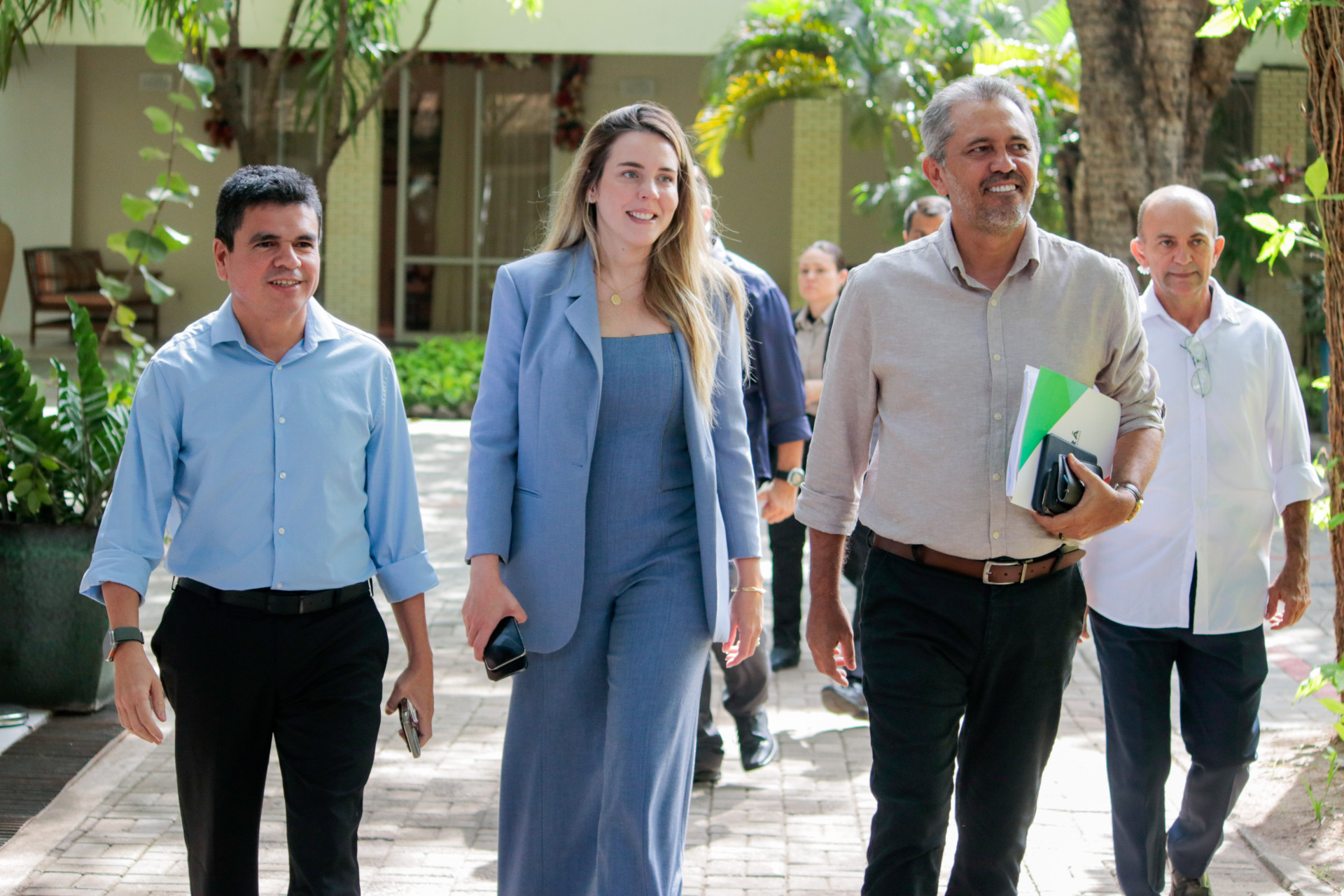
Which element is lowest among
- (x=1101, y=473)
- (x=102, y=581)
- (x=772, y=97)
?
(x=102, y=581)

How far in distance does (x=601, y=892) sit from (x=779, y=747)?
2.44 meters

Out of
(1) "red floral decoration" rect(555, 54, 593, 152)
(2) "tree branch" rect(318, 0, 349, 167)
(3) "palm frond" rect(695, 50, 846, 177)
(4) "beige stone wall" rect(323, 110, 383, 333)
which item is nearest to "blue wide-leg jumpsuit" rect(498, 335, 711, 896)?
(2) "tree branch" rect(318, 0, 349, 167)

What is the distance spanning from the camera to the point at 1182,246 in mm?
3766

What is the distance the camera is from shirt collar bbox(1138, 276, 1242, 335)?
3.73 m

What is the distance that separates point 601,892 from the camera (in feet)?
9.81

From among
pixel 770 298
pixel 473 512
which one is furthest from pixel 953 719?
pixel 770 298

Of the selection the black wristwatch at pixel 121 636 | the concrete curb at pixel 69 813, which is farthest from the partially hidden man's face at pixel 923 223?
the black wristwatch at pixel 121 636

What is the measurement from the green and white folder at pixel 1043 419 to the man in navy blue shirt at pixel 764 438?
6.56 feet

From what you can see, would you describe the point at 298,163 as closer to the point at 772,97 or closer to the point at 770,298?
the point at 772,97

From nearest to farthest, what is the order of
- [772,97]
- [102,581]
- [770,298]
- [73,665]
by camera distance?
[102,581]
[770,298]
[73,665]
[772,97]

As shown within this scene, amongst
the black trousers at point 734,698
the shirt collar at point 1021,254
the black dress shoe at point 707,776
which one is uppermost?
the shirt collar at point 1021,254

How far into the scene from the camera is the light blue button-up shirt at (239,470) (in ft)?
9.52

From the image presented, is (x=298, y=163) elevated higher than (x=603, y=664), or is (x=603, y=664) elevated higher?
(x=298, y=163)

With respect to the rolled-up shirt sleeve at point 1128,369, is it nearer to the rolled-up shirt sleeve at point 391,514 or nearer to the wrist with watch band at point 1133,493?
the wrist with watch band at point 1133,493
